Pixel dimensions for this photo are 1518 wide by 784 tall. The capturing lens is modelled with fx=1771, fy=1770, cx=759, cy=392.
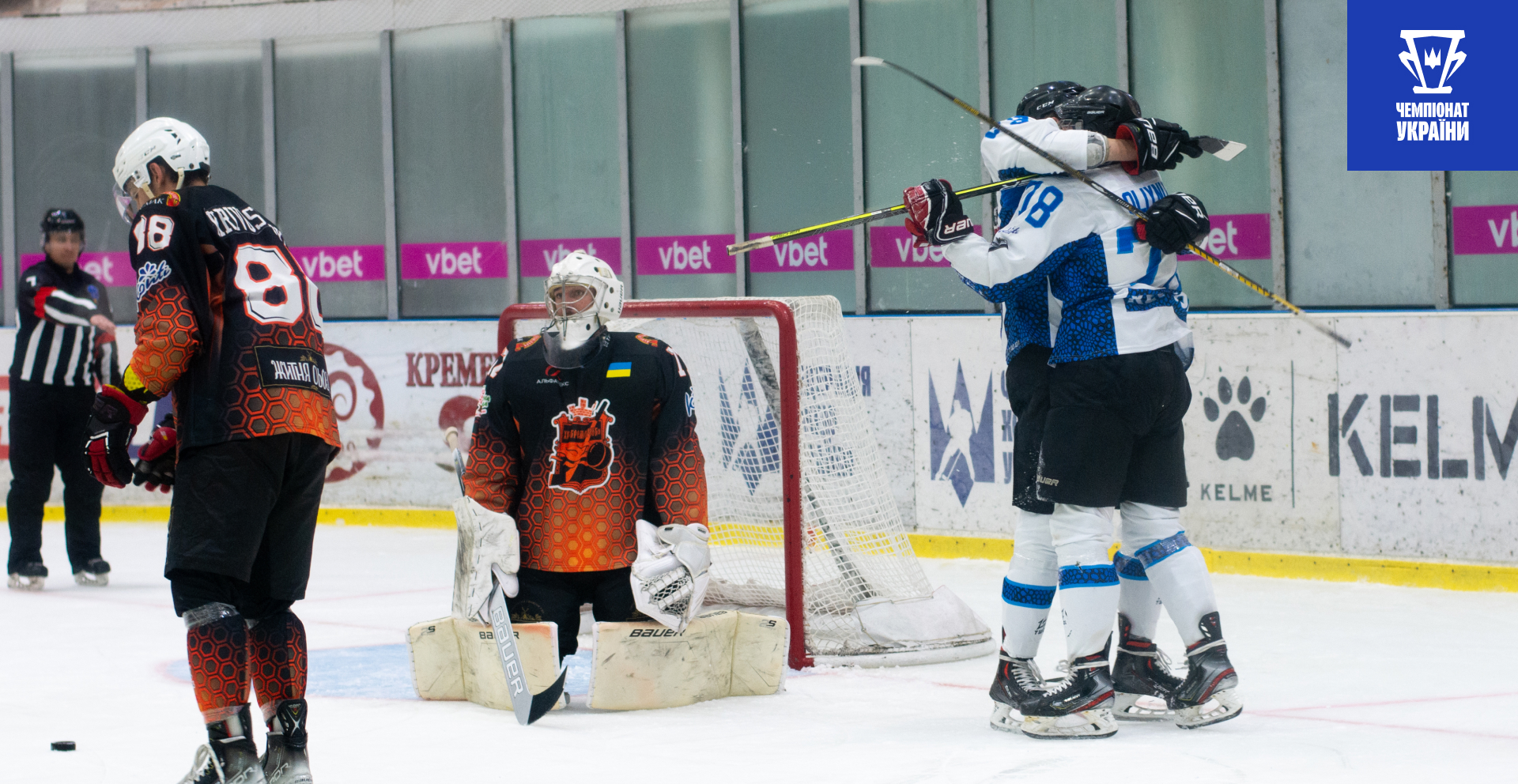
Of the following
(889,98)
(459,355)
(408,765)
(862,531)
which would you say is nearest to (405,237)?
(459,355)

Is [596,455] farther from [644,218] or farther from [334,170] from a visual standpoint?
[334,170]

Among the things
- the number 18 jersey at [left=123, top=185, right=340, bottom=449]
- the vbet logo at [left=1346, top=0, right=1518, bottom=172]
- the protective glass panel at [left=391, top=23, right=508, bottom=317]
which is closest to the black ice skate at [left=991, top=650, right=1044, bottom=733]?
the number 18 jersey at [left=123, top=185, right=340, bottom=449]

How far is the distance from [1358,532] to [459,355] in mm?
5000

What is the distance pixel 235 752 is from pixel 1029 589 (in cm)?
193

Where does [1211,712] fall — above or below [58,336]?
below

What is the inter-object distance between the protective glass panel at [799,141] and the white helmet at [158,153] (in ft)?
Result: 19.3

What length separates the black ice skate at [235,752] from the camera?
353 centimetres

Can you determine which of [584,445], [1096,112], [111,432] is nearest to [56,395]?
[584,445]

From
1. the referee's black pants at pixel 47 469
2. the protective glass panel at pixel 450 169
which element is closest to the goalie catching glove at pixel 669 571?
the referee's black pants at pixel 47 469

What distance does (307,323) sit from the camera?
3.75 m

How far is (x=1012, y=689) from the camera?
171 inches

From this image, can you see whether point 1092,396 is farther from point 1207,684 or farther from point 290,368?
point 290,368

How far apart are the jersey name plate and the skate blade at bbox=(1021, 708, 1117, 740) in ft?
6.00

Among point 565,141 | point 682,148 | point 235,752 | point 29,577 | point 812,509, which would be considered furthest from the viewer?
point 565,141
